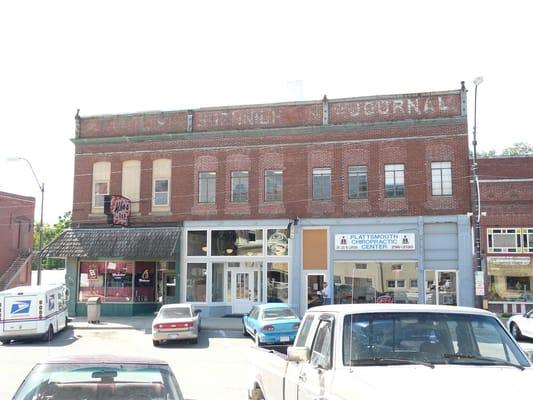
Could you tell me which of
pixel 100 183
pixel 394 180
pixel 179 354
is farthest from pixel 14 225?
pixel 179 354

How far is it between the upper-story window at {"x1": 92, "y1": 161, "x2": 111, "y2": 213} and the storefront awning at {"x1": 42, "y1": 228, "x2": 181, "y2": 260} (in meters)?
1.54

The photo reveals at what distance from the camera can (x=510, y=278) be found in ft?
94.4

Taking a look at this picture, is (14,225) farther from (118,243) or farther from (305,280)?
(305,280)

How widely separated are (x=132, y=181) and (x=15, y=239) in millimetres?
17388

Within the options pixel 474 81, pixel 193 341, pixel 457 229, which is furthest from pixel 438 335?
pixel 457 229

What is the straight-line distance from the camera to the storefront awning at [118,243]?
29000 mm

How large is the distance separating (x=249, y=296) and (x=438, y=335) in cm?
2496

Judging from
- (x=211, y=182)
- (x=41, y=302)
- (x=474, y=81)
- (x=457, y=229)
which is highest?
(x=474, y=81)

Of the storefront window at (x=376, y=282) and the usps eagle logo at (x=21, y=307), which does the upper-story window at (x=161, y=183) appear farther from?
the usps eagle logo at (x=21, y=307)

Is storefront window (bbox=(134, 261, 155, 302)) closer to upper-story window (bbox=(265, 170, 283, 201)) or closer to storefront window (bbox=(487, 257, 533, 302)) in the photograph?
upper-story window (bbox=(265, 170, 283, 201))

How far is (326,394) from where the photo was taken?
15.0 feet

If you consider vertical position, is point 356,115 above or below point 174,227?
above

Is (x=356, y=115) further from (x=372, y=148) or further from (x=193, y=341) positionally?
(x=193, y=341)

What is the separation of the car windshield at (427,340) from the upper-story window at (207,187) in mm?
25274
